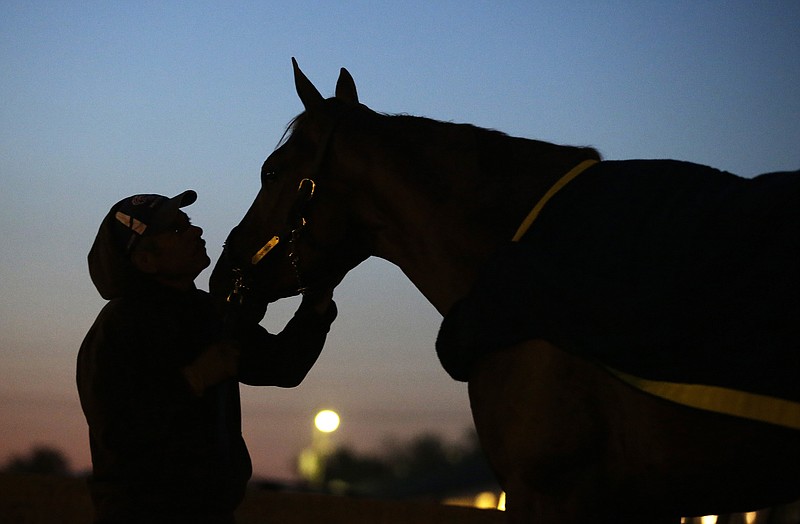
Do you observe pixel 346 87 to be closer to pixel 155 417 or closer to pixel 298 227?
pixel 298 227

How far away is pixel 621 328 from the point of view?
256 cm

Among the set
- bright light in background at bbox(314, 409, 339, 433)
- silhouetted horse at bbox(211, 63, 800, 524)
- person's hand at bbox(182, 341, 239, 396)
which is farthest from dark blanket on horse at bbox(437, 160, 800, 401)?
bright light in background at bbox(314, 409, 339, 433)

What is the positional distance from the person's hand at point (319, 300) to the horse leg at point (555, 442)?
133 centimetres

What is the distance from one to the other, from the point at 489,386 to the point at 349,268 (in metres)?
1.01

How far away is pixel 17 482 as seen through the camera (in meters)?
6.18

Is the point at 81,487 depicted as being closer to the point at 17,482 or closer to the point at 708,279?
the point at 17,482

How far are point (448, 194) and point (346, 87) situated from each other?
83 centimetres

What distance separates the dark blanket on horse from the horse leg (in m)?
0.08

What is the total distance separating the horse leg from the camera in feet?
8.45

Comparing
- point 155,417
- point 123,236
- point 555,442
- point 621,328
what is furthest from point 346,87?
point 555,442

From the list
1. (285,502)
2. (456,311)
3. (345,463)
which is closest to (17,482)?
(285,502)

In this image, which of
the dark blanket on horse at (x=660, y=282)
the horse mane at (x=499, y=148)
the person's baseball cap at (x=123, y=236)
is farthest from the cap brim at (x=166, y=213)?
the dark blanket on horse at (x=660, y=282)

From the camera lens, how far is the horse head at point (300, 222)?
11.3 feet

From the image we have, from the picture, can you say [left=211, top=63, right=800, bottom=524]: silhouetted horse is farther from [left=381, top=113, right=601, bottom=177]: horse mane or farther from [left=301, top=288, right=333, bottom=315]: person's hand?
[left=301, top=288, right=333, bottom=315]: person's hand
